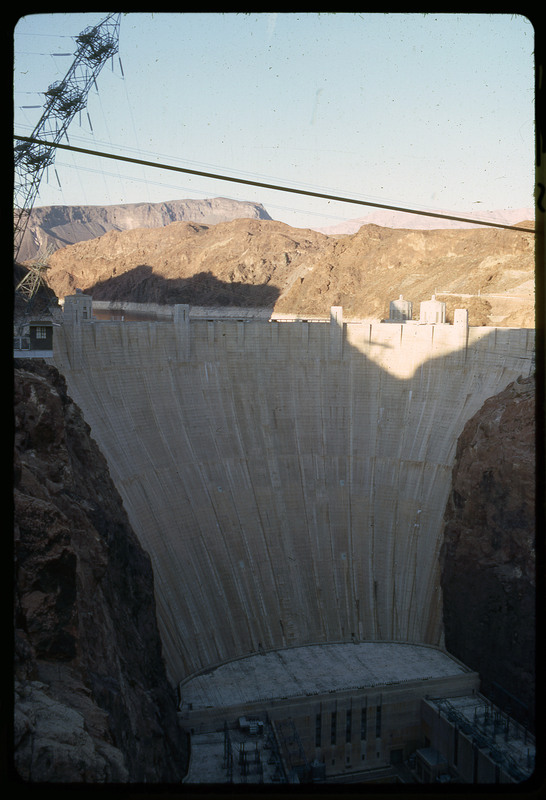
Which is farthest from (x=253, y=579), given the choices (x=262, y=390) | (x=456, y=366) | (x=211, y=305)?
(x=211, y=305)

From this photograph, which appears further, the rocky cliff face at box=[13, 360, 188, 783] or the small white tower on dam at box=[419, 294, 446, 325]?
the small white tower on dam at box=[419, 294, 446, 325]

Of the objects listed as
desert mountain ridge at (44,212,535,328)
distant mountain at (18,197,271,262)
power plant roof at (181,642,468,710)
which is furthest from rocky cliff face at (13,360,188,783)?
distant mountain at (18,197,271,262)

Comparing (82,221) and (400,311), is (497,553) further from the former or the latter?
(82,221)

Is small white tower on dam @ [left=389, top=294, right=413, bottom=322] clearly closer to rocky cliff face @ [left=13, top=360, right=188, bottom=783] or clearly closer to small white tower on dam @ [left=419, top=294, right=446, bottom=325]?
small white tower on dam @ [left=419, top=294, right=446, bottom=325]

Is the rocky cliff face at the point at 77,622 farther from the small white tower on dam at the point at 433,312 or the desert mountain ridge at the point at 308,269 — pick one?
the desert mountain ridge at the point at 308,269

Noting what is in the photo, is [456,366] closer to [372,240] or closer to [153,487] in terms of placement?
[153,487]
